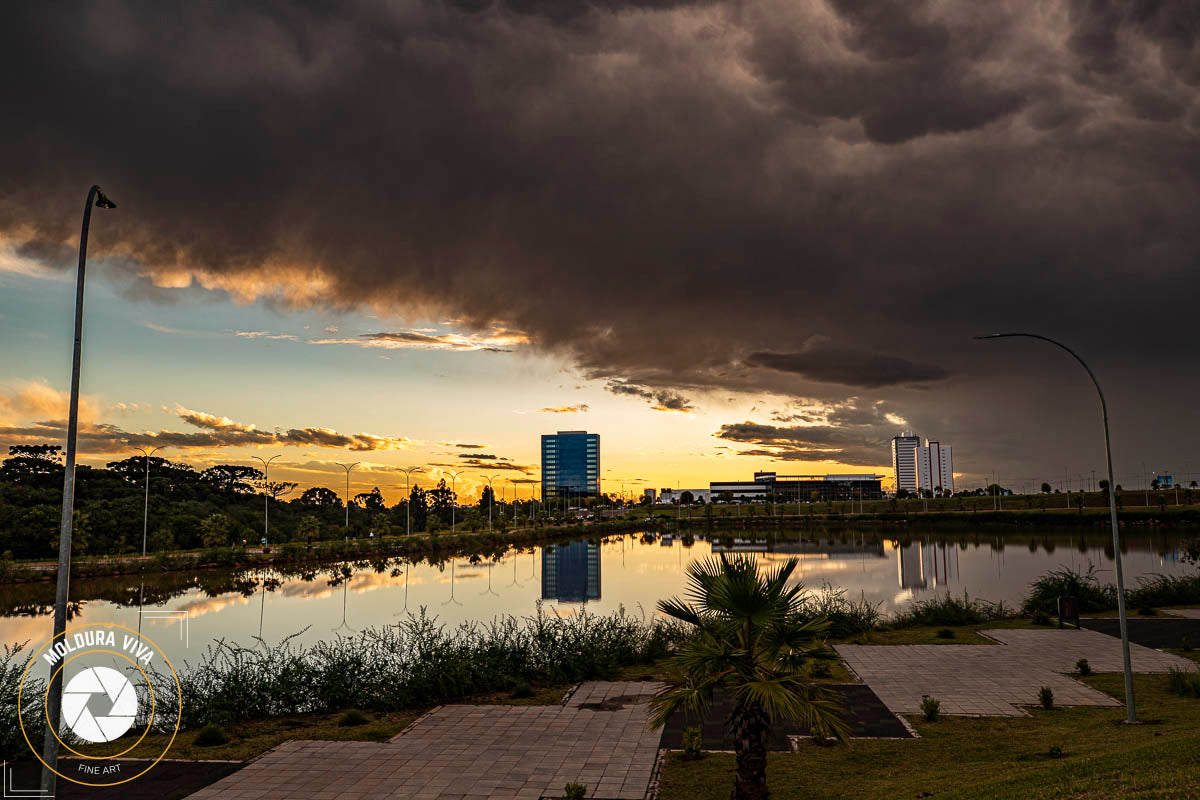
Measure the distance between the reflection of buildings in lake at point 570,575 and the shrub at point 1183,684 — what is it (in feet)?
75.9

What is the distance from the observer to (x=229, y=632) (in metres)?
25.7

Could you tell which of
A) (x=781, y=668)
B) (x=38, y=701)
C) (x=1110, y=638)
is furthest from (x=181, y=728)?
(x=1110, y=638)

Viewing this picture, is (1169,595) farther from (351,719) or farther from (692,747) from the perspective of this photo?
(351,719)

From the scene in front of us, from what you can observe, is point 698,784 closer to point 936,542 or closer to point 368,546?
point 368,546

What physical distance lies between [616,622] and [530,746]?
27.0ft

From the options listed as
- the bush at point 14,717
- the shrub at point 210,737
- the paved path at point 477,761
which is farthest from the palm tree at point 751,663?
the bush at point 14,717

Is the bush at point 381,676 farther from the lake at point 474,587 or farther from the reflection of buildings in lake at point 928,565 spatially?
the reflection of buildings in lake at point 928,565

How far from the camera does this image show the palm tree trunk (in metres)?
8.82

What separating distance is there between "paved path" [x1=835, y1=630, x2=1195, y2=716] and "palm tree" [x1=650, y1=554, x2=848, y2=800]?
6.10m

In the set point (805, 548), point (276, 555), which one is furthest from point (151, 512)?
point (805, 548)

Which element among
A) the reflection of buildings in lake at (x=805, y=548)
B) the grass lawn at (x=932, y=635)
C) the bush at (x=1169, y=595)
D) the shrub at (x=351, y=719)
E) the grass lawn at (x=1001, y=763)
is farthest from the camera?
the reflection of buildings in lake at (x=805, y=548)

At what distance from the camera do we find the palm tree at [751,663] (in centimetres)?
859

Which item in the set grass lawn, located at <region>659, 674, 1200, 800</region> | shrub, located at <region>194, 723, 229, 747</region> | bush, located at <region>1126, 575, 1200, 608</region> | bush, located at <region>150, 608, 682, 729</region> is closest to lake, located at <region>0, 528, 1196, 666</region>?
bush, located at <region>1126, 575, 1200, 608</region>

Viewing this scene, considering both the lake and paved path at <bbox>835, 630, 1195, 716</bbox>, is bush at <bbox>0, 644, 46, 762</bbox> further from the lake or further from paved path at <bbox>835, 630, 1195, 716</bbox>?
paved path at <bbox>835, 630, 1195, 716</bbox>
